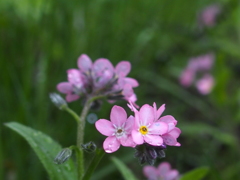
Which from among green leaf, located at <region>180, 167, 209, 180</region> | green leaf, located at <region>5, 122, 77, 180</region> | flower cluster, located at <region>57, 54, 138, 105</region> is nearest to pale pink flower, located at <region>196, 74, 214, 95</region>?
green leaf, located at <region>180, 167, 209, 180</region>

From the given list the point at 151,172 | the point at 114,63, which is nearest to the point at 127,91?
the point at 151,172

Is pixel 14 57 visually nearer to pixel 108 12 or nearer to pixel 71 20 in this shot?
pixel 71 20

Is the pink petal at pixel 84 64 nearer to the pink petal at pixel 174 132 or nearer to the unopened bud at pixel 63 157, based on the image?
the unopened bud at pixel 63 157

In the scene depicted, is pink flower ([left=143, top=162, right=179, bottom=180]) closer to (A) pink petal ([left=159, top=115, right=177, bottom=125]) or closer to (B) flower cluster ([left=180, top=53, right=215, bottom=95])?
(A) pink petal ([left=159, top=115, right=177, bottom=125])

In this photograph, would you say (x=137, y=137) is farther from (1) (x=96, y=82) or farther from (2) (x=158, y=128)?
(1) (x=96, y=82)

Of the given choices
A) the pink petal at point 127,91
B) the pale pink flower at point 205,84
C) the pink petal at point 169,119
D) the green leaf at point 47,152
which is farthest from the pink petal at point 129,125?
the pale pink flower at point 205,84
